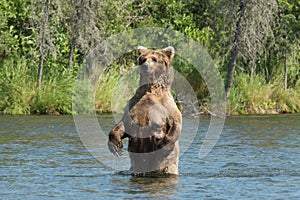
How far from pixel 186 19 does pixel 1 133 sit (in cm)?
1316

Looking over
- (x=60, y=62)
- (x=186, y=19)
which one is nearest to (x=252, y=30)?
(x=186, y=19)

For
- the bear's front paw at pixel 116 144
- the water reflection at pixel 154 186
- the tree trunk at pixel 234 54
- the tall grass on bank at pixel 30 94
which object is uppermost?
the tree trunk at pixel 234 54

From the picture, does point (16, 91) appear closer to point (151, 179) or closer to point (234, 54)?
point (234, 54)

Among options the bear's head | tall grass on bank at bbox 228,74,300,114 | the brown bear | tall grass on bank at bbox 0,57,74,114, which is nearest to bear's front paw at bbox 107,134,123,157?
the brown bear

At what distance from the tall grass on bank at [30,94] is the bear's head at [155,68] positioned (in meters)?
13.3

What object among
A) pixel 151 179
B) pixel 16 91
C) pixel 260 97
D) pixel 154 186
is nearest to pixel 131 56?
pixel 16 91

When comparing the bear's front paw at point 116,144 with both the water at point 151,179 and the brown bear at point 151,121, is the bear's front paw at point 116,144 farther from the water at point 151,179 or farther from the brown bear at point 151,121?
the water at point 151,179

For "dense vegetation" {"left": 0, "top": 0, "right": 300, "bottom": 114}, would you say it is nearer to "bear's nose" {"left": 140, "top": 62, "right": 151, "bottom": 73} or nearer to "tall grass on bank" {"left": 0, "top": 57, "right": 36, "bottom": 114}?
"tall grass on bank" {"left": 0, "top": 57, "right": 36, "bottom": 114}

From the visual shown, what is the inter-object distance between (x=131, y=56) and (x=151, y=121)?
15.7 metres

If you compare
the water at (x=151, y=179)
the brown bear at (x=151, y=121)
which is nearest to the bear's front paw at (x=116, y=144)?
the brown bear at (x=151, y=121)

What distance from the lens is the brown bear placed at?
9.80 m

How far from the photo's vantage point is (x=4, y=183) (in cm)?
1019

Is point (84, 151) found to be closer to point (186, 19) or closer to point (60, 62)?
point (60, 62)

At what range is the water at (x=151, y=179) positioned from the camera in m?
9.54
